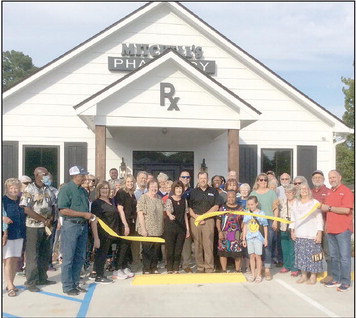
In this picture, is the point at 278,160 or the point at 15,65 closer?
the point at 278,160

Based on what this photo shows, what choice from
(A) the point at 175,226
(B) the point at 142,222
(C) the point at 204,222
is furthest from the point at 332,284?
(B) the point at 142,222

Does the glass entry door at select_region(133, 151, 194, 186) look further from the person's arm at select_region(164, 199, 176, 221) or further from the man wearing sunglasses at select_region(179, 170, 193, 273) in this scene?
the person's arm at select_region(164, 199, 176, 221)

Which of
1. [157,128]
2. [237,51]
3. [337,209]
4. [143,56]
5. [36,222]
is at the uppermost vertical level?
[237,51]

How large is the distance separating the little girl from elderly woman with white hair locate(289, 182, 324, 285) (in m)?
0.57

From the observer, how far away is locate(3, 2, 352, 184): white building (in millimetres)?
14141

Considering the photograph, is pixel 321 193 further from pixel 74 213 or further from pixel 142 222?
pixel 74 213

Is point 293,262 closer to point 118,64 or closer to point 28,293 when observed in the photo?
point 28,293

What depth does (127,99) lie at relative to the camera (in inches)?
465

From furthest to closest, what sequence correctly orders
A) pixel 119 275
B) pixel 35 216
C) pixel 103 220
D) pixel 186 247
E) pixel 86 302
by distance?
1. pixel 186 247
2. pixel 119 275
3. pixel 103 220
4. pixel 35 216
5. pixel 86 302

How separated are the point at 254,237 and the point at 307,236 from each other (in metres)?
0.90

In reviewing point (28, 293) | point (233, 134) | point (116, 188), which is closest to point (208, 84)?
point (233, 134)

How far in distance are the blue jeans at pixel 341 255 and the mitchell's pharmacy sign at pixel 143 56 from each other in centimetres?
901

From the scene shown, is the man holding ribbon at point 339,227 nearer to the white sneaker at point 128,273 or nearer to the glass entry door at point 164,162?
the white sneaker at point 128,273

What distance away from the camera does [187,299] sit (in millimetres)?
6715
